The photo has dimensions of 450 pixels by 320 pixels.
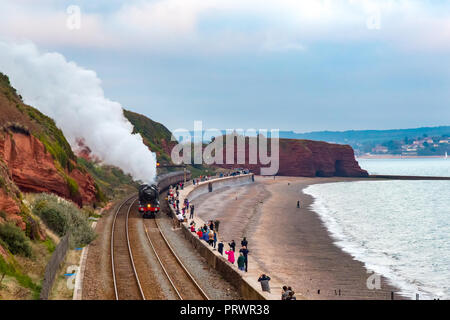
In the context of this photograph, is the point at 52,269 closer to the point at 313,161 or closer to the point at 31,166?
the point at 31,166

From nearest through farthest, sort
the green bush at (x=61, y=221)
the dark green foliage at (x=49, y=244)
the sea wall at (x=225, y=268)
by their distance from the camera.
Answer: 1. the sea wall at (x=225, y=268)
2. the dark green foliage at (x=49, y=244)
3. the green bush at (x=61, y=221)

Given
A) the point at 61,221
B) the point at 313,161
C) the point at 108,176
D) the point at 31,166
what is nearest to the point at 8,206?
the point at 61,221

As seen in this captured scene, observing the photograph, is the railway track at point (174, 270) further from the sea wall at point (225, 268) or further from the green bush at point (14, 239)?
the green bush at point (14, 239)

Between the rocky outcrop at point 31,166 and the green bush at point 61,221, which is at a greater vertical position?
the rocky outcrop at point 31,166

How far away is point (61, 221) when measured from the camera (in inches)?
1049

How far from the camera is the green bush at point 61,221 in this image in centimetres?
2628

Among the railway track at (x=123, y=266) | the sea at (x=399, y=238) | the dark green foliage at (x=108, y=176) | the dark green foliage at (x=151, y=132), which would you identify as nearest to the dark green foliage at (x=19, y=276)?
the railway track at (x=123, y=266)

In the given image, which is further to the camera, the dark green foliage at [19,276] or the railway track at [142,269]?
the railway track at [142,269]

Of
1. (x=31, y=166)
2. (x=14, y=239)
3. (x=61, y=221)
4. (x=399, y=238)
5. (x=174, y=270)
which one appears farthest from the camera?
(x=399, y=238)

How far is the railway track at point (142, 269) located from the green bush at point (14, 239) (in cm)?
393

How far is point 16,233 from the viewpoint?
18.9 meters

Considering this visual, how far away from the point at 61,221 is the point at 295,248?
17.1 meters
